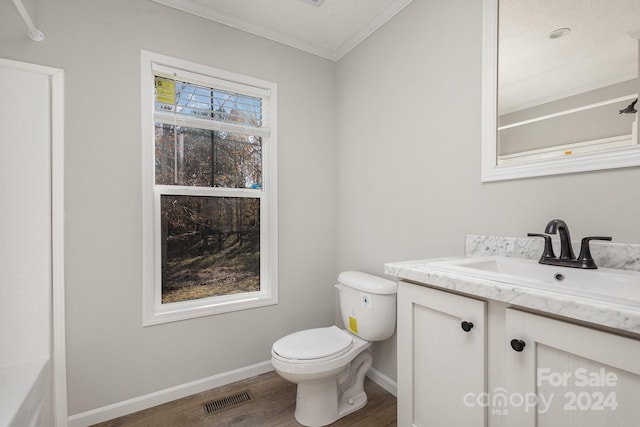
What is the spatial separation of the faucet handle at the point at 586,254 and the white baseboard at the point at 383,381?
1.34 m

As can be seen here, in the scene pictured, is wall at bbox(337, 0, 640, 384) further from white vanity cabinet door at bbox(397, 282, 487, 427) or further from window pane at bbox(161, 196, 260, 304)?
window pane at bbox(161, 196, 260, 304)

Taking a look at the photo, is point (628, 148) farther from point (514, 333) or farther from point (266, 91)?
point (266, 91)

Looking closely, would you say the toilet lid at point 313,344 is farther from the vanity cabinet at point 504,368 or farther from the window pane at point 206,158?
the window pane at point 206,158

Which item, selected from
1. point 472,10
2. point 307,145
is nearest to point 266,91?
point 307,145

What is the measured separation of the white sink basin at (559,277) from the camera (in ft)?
2.47

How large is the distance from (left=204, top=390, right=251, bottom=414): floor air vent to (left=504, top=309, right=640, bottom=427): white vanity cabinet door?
1.53 meters

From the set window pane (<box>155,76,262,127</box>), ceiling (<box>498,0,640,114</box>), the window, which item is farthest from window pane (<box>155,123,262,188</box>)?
ceiling (<box>498,0,640,114</box>)

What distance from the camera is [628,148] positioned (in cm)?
102

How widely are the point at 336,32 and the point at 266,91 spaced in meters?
0.67

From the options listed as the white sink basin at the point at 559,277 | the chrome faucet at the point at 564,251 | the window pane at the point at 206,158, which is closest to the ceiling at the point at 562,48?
the chrome faucet at the point at 564,251

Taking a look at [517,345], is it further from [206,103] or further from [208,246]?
[206,103]

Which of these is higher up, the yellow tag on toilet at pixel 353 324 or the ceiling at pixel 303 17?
the ceiling at pixel 303 17

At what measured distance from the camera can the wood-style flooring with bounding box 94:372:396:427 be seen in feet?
5.46

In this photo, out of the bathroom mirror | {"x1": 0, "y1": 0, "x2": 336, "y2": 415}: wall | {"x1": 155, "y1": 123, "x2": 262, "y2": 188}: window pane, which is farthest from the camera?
{"x1": 155, "y1": 123, "x2": 262, "y2": 188}: window pane
